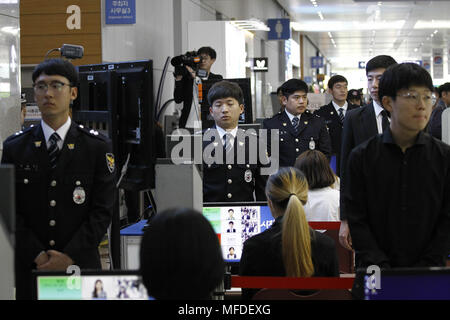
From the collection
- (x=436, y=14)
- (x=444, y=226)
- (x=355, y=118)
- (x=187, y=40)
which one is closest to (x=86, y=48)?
(x=187, y=40)

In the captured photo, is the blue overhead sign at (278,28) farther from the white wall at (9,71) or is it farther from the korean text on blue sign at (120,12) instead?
the white wall at (9,71)

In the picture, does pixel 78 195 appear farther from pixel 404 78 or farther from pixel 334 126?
pixel 334 126

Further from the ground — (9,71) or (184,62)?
(184,62)

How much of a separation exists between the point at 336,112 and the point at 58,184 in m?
4.71

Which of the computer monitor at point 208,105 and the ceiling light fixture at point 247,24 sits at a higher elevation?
the ceiling light fixture at point 247,24

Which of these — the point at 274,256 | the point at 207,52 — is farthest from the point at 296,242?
the point at 207,52

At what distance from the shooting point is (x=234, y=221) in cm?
362

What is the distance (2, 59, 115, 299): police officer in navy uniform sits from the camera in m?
2.81

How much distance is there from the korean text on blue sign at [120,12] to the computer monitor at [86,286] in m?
6.93

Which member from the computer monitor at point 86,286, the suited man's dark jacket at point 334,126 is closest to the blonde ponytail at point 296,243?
the computer monitor at point 86,286

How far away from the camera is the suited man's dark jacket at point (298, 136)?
561cm

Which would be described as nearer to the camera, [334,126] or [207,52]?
[334,126]

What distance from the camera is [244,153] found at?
4449mm

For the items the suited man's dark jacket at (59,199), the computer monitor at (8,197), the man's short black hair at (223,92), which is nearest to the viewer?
the computer monitor at (8,197)
